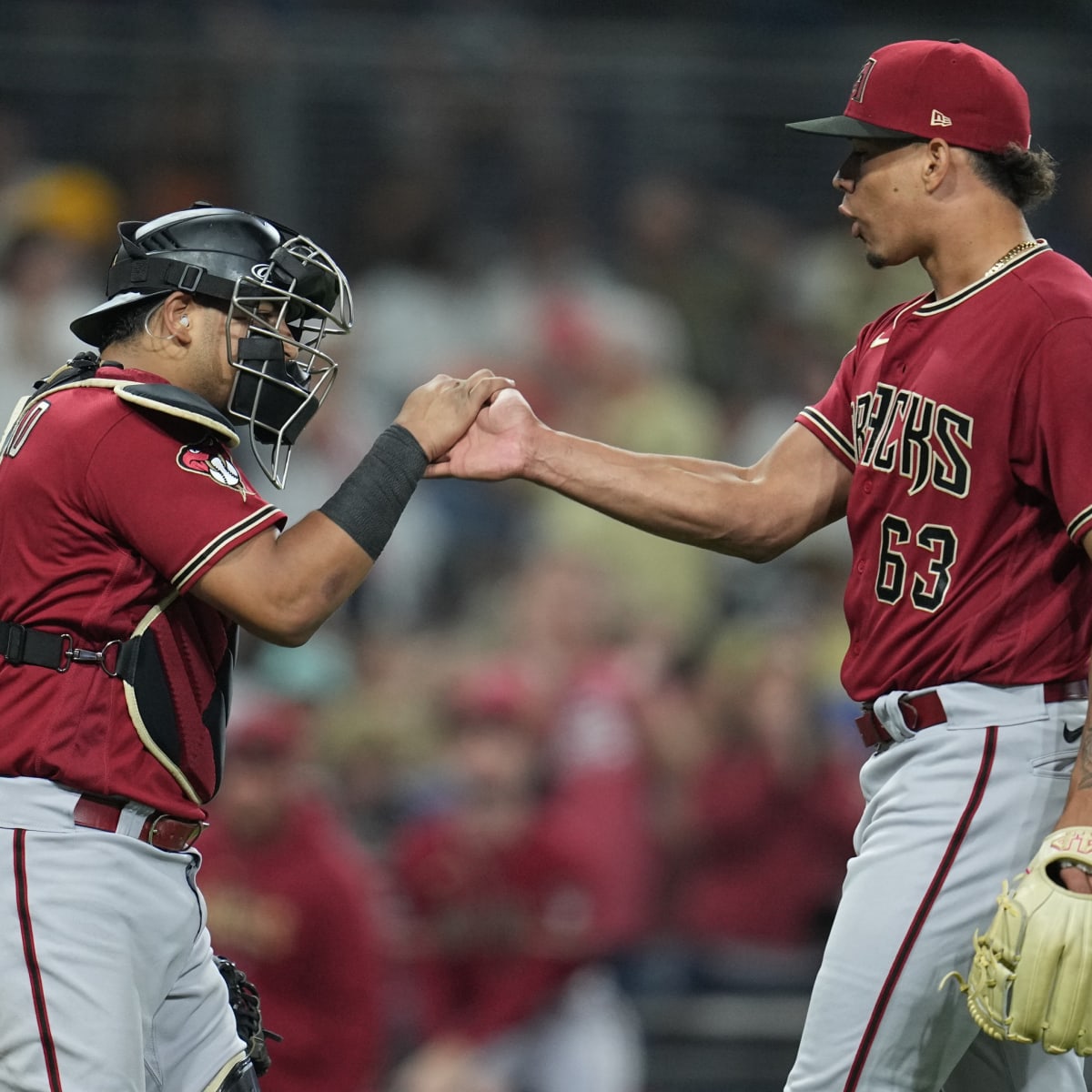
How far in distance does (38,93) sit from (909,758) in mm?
7354

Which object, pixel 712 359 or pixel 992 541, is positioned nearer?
pixel 992 541

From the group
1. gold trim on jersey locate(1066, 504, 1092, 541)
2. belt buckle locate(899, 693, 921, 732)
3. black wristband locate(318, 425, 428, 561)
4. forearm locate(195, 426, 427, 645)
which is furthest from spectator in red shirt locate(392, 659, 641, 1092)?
gold trim on jersey locate(1066, 504, 1092, 541)

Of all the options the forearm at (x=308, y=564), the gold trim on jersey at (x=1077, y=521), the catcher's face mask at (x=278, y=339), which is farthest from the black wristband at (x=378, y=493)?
the gold trim on jersey at (x=1077, y=521)

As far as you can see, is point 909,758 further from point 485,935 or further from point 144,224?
point 485,935

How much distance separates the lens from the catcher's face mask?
3.52 m

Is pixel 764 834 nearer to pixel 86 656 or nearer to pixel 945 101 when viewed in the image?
pixel 945 101

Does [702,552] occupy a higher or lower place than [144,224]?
lower

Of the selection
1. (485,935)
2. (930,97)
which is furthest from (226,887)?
(930,97)

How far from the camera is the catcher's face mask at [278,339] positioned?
11.5 feet

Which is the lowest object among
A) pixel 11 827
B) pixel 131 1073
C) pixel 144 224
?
pixel 131 1073

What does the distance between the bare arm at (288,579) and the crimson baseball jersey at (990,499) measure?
38.8 inches

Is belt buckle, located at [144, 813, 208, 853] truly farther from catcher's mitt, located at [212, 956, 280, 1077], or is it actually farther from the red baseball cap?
the red baseball cap

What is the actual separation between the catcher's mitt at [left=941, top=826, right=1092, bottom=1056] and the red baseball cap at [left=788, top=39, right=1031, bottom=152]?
1.32 meters

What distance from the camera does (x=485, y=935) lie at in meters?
6.11
